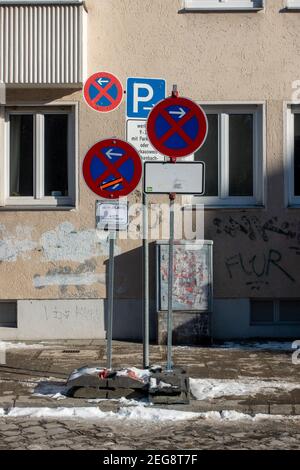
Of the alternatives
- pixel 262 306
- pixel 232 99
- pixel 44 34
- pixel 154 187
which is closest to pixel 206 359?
pixel 262 306

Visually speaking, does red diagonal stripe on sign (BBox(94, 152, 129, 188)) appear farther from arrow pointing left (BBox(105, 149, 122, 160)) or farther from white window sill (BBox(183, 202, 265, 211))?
white window sill (BBox(183, 202, 265, 211))

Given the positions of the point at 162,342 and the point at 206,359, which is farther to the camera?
the point at 162,342

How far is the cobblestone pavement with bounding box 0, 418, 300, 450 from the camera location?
242 inches

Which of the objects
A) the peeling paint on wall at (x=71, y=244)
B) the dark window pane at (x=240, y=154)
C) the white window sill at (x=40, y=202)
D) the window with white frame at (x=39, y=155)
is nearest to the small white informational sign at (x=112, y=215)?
the peeling paint on wall at (x=71, y=244)

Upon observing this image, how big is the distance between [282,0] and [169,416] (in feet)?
20.6

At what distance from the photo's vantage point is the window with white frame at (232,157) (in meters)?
10.9

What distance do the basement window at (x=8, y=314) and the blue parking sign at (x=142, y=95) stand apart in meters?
3.89

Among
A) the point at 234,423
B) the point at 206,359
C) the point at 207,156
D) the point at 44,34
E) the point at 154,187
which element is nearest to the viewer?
the point at 234,423

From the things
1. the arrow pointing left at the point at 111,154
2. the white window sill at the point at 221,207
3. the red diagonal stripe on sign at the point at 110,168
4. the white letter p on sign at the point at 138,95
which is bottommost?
the white window sill at the point at 221,207

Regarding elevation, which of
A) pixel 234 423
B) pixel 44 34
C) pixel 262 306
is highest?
pixel 44 34

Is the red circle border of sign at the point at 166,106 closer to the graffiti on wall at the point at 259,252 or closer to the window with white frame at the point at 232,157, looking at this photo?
the graffiti on wall at the point at 259,252

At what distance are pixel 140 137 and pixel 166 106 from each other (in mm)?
653

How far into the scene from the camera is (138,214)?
1062 centimetres

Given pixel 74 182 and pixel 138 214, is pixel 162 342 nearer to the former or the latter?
pixel 138 214
